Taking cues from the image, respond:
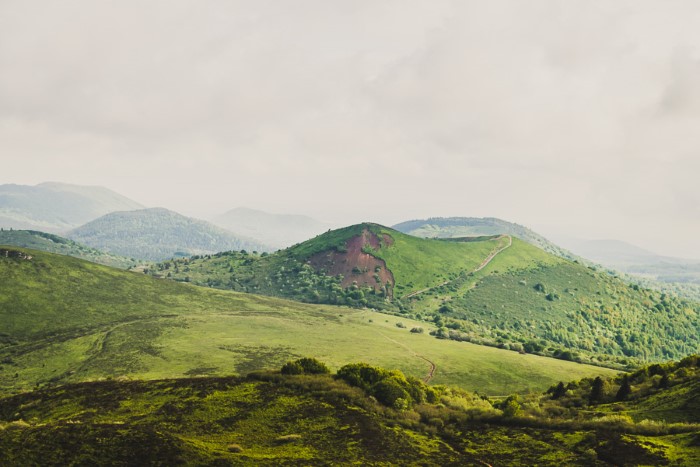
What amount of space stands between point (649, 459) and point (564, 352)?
145906mm

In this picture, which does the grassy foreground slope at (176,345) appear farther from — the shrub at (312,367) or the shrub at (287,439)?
the shrub at (287,439)

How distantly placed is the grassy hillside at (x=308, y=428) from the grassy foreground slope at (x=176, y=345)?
5880cm

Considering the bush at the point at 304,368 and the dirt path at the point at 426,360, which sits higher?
the bush at the point at 304,368

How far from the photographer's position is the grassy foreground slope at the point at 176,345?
126m

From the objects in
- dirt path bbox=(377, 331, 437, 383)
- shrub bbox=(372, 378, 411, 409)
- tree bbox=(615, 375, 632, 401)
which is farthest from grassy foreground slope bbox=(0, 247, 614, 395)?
shrub bbox=(372, 378, 411, 409)

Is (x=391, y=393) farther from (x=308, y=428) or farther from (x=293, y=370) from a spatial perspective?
(x=293, y=370)

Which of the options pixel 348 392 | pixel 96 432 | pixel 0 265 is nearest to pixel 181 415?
pixel 96 432

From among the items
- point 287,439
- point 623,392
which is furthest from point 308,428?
point 623,392

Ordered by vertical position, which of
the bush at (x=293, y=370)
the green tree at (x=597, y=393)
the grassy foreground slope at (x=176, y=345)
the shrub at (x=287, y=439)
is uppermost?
the green tree at (x=597, y=393)

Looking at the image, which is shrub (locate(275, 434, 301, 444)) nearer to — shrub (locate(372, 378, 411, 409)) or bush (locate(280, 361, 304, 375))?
shrub (locate(372, 378, 411, 409))

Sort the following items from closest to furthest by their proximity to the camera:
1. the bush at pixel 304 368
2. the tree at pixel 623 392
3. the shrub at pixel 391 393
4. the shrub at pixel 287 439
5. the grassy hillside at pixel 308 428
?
the grassy hillside at pixel 308 428 → the shrub at pixel 287 439 → the shrub at pixel 391 393 → the bush at pixel 304 368 → the tree at pixel 623 392

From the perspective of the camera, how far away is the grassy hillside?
37.7 meters

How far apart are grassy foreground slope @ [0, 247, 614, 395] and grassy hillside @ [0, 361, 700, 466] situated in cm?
5880

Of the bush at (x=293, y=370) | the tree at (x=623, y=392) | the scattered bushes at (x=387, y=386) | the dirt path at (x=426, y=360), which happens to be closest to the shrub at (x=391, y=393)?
the scattered bushes at (x=387, y=386)
